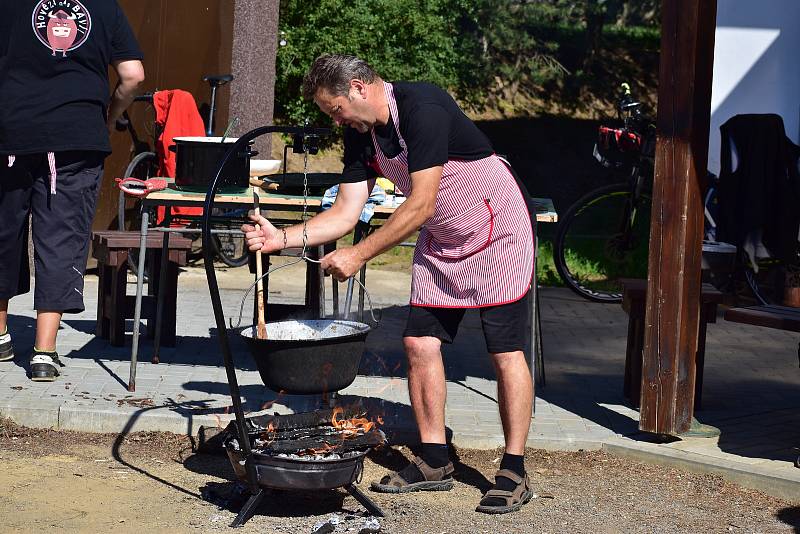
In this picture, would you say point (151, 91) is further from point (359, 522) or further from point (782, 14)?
point (359, 522)

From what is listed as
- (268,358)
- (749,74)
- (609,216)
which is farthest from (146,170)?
(268,358)

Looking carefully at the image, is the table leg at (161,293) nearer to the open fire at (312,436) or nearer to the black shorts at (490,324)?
the open fire at (312,436)

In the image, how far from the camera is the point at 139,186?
21.5ft

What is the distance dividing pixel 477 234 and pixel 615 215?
589cm

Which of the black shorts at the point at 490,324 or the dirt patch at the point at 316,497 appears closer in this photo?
the dirt patch at the point at 316,497

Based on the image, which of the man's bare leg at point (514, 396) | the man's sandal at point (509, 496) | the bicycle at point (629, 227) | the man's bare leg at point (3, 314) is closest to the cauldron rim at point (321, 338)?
the man's bare leg at point (514, 396)

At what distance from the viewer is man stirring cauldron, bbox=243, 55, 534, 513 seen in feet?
15.6

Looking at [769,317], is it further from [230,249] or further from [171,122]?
[230,249]

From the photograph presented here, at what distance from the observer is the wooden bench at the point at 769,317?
538 centimetres

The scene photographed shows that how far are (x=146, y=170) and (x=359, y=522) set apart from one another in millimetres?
6826

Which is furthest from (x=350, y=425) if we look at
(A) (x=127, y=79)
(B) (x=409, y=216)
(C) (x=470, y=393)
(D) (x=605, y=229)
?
(D) (x=605, y=229)

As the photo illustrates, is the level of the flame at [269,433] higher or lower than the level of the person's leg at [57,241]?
lower

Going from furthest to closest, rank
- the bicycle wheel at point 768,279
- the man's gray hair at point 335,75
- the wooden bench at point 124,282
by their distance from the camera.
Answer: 1. the bicycle wheel at point 768,279
2. the wooden bench at point 124,282
3. the man's gray hair at point 335,75

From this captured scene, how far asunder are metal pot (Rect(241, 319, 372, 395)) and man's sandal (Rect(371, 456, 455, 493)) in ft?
2.14
